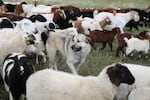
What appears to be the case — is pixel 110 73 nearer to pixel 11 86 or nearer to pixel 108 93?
pixel 108 93

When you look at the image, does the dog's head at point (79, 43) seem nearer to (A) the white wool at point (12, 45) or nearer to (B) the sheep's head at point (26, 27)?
(A) the white wool at point (12, 45)

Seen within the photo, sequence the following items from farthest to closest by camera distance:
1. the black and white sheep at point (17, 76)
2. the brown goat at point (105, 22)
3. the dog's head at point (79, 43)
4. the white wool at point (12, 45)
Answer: the brown goat at point (105, 22) < the dog's head at point (79, 43) < the white wool at point (12, 45) < the black and white sheep at point (17, 76)

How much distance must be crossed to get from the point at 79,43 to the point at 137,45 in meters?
3.21

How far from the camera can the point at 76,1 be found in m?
27.4

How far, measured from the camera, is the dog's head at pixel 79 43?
29.2ft

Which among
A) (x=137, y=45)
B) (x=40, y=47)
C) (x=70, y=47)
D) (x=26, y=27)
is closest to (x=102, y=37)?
(x=137, y=45)

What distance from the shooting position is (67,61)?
934cm

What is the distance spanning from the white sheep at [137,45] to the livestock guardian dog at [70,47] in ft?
8.92

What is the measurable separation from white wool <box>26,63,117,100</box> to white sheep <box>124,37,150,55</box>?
529 centimetres

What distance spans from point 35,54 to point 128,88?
11.9 feet

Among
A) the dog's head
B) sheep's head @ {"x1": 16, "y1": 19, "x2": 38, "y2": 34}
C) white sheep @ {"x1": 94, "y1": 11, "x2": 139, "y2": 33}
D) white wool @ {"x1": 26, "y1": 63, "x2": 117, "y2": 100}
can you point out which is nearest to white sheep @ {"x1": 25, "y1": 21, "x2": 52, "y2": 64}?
sheep's head @ {"x1": 16, "y1": 19, "x2": 38, "y2": 34}

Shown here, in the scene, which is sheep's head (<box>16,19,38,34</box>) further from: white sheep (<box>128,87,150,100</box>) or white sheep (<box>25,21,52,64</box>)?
white sheep (<box>128,87,150,100</box>)

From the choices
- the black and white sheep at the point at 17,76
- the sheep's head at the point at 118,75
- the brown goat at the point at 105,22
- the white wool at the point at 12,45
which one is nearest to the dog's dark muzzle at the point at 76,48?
the white wool at the point at 12,45

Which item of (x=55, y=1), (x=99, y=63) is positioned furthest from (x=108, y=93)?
(x=55, y=1)
